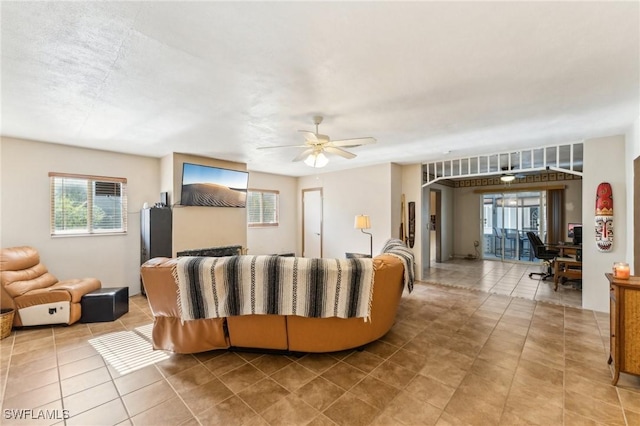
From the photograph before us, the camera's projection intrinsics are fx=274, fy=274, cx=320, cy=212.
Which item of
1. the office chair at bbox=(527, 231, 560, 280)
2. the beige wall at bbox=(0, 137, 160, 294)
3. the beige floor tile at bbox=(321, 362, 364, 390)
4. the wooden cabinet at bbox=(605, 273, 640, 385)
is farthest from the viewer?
the office chair at bbox=(527, 231, 560, 280)

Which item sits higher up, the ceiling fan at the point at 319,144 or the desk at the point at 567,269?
the ceiling fan at the point at 319,144

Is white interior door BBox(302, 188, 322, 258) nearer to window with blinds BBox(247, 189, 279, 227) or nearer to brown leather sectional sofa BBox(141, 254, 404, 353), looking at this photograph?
window with blinds BBox(247, 189, 279, 227)

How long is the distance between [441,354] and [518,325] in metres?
1.47

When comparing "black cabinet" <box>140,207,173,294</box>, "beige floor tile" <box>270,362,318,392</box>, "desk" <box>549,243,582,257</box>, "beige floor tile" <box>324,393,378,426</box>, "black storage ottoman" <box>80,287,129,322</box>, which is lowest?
"beige floor tile" <box>270,362,318,392</box>

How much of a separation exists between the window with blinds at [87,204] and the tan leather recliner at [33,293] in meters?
0.74

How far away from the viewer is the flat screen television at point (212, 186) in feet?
16.2

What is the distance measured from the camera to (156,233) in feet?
15.1

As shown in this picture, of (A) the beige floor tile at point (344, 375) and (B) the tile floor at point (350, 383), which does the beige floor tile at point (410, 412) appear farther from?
(A) the beige floor tile at point (344, 375)

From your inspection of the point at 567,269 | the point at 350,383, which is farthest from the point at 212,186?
the point at 567,269

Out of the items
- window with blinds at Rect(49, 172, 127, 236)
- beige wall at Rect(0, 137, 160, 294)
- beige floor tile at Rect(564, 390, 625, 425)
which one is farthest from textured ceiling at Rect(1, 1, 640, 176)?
beige floor tile at Rect(564, 390, 625, 425)

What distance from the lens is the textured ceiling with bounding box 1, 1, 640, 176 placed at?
1560 millimetres

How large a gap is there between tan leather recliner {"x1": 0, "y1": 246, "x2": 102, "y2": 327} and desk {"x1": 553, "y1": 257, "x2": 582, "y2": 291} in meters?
7.73

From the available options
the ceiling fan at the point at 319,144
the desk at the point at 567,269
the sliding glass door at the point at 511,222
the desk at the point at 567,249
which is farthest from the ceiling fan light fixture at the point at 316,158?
the sliding glass door at the point at 511,222

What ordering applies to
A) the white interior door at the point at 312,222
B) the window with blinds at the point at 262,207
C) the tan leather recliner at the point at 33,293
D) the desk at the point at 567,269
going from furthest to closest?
the white interior door at the point at 312,222
the window with blinds at the point at 262,207
the desk at the point at 567,269
the tan leather recliner at the point at 33,293
